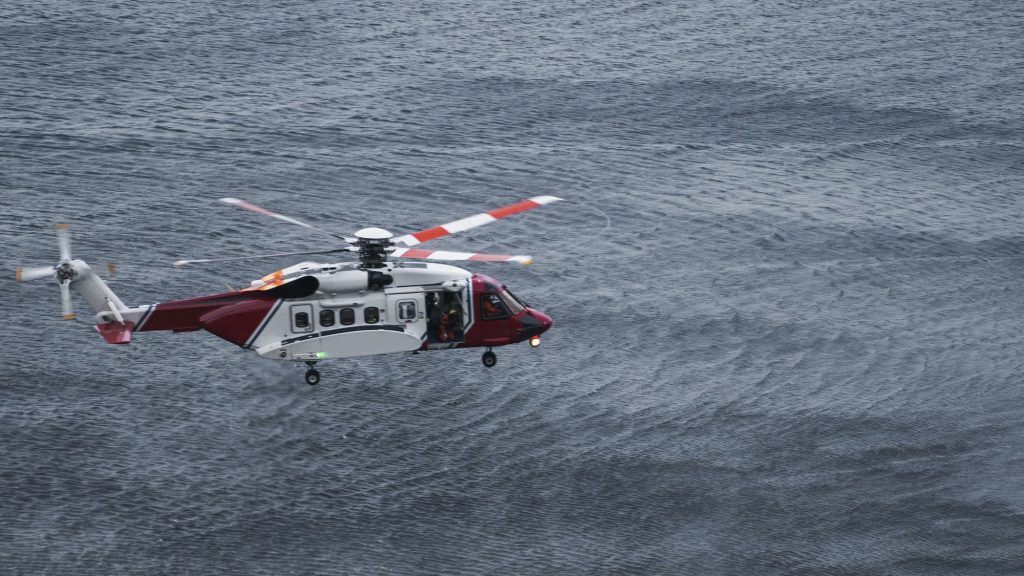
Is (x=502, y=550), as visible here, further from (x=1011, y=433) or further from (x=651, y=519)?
(x=1011, y=433)

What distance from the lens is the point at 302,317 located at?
65812 mm

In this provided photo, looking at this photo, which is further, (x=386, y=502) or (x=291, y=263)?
Answer: (x=291, y=263)

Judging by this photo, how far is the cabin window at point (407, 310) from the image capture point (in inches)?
2630

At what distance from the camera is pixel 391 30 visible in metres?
163

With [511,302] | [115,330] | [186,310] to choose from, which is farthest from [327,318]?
[115,330]

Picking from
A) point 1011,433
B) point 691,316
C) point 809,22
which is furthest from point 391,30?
point 1011,433

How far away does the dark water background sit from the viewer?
8362cm

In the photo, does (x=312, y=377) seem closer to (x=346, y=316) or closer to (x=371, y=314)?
(x=346, y=316)

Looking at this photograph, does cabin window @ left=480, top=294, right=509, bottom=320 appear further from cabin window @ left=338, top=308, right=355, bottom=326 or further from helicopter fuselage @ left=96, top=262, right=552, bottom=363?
cabin window @ left=338, top=308, right=355, bottom=326

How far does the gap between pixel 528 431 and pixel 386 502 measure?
1191cm

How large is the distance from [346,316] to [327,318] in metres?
0.92

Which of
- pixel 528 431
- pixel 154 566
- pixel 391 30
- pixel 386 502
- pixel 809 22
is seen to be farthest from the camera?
pixel 809 22

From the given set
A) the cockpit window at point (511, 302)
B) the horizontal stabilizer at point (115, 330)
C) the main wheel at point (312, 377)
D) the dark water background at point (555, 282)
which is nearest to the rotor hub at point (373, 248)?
the cockpit window at point (511, 302)

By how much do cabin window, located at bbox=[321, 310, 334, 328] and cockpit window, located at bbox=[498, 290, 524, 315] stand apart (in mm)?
8643
